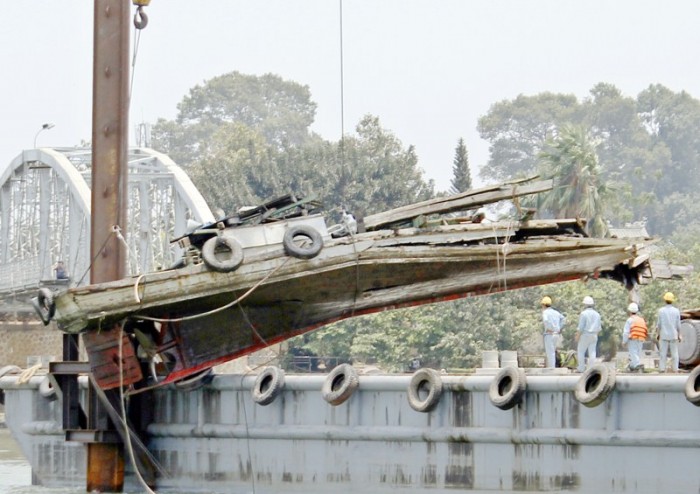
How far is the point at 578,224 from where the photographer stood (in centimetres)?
2066

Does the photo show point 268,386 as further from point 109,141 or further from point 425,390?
point 109,141

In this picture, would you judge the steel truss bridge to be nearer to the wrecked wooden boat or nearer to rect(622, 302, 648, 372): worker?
the wrecked wooden boat

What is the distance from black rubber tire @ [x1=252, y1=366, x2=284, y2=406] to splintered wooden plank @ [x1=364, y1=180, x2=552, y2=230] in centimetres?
219

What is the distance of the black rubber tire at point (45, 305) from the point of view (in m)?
20.2

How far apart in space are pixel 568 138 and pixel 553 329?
97.0 ft

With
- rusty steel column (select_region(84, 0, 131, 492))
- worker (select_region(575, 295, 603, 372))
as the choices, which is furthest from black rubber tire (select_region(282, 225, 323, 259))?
worker (select_region(575, 295, 603, 372))

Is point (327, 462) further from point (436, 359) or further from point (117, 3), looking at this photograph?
point (436, 359)

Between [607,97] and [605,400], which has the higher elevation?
[607,97]

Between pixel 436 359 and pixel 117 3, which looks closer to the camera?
pixel 117 3

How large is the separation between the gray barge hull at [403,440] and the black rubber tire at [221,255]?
1.82 m

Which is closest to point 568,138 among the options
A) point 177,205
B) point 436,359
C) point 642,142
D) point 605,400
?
point 436,359

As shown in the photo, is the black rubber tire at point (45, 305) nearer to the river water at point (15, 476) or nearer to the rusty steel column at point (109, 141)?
the rusty steel column at point (109, 141)

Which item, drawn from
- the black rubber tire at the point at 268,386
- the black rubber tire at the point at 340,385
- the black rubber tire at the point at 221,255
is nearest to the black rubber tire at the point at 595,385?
the black rubber tire at the point at 340,385

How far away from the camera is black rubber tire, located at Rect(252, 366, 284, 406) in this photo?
66.9ft
